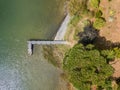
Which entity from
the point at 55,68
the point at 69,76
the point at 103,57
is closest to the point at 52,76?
the point at 55,68

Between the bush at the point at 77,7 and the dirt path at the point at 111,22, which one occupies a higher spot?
the bush at the point at 77,7

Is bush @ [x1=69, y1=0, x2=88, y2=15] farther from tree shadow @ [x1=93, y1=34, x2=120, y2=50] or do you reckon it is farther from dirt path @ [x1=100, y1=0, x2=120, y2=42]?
tree shadow @ [x1=93, y1=34, x2=120, y2=50]

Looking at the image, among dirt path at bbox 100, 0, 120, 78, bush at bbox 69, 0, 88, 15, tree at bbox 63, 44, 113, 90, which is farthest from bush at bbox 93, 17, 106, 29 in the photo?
tree at bbox 63, 44, 113, 90

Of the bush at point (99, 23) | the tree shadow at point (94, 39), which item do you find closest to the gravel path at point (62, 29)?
the tree shadow at point (94, 39)

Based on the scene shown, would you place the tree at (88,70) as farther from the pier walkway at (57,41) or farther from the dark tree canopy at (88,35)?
the pier walkway at (57,41)

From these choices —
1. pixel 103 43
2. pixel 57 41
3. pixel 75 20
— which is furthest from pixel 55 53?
pixel 103 43

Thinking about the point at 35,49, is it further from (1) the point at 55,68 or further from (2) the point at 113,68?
(2) the point at 113,68
